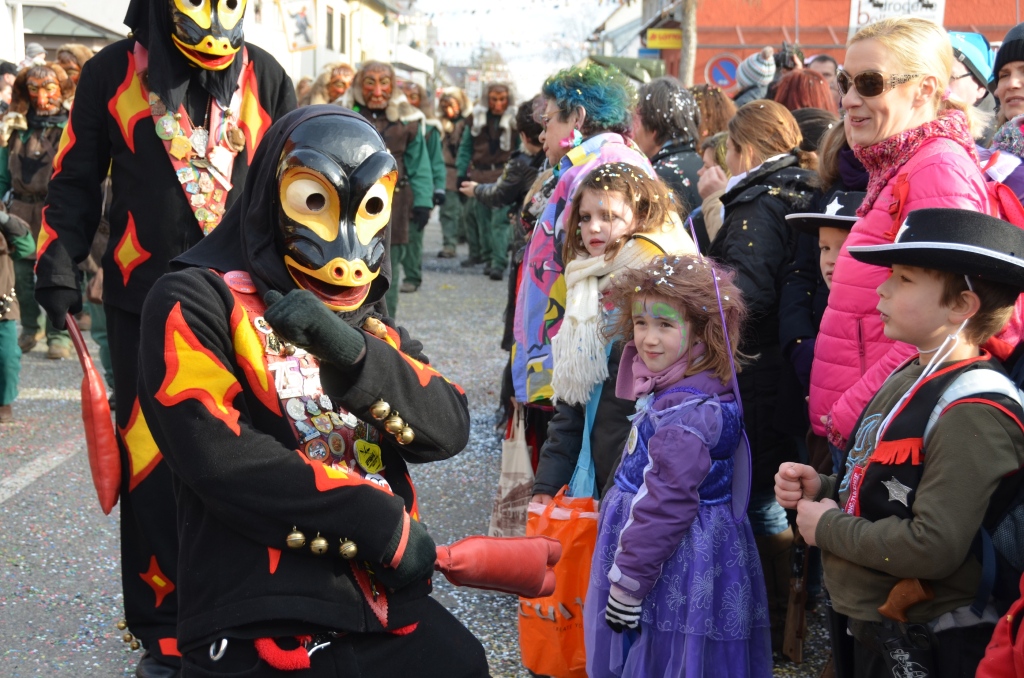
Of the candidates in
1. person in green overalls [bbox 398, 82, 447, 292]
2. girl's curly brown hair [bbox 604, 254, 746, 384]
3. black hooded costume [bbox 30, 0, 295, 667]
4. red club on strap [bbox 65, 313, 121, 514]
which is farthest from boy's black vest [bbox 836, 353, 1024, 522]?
person in green overalls [bbox 398, 82, 447, 292]

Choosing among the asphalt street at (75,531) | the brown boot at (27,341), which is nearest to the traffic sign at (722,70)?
the asphalt street at (75,531)

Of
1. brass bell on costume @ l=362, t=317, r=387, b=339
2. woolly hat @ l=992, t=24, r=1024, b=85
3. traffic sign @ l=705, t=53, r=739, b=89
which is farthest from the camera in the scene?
traffic sign @ l=705, t=53, r=739, b=89

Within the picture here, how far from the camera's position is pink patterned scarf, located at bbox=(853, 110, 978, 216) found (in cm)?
306

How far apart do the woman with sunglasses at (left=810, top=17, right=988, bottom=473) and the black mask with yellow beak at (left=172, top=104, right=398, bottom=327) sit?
153cm

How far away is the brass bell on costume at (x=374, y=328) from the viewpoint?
2.17 meters

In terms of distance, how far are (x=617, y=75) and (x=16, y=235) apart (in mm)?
4143

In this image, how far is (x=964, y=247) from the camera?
231cm

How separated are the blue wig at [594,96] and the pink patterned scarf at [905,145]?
1.73 m

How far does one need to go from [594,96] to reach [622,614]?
2528 millimetres

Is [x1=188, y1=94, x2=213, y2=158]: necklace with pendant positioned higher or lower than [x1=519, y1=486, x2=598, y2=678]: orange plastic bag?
higher

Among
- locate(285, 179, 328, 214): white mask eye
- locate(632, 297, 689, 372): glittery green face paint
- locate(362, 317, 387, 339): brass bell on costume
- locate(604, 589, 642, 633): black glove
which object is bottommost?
locate(604, 589, 642, 633): black glove

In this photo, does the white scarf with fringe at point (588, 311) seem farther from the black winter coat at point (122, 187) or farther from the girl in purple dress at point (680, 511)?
the black winter coat at point (122, 187)

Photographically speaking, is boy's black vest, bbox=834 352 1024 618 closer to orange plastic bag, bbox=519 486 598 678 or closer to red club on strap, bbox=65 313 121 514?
orange plastic bag, bbox=519 486 598 678

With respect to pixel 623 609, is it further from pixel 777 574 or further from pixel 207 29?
pixel 207 29
